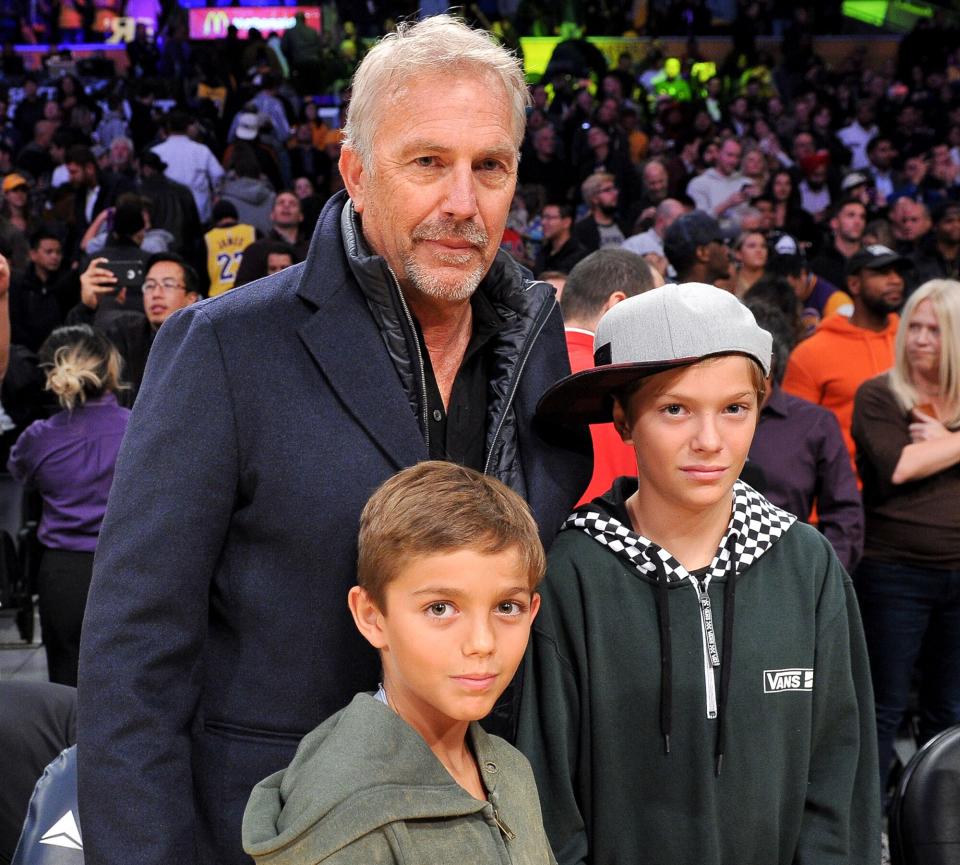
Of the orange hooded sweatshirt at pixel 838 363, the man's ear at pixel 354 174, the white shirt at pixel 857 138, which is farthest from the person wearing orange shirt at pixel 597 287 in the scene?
the white shirt at pixel 857 138

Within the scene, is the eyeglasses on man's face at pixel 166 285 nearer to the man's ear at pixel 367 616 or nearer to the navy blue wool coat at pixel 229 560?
the navy blue wool coat at pixel 229 560

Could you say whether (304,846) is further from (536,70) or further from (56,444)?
(536,70)

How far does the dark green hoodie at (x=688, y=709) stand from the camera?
6.52 feet

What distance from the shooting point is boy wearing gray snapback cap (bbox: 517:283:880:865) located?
1.99 m

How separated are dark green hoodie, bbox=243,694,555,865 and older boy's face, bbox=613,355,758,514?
54cm

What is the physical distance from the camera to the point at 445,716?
174 centimetres

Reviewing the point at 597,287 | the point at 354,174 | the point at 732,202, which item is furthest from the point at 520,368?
the point at 732,202

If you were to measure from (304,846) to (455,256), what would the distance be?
83 centimetres

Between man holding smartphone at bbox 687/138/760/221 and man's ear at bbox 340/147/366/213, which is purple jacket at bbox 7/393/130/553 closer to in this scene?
man's ear at bbox 340/147/366/213

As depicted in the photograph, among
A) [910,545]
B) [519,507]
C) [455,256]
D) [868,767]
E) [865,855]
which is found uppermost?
[455,256]

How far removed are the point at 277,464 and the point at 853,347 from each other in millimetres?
4099

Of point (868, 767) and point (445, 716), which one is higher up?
point (445, 716)

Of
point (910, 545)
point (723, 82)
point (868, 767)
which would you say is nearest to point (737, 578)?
point (868, 767)

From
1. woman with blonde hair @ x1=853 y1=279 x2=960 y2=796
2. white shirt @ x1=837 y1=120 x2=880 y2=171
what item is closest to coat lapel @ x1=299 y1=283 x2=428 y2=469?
woman with blonde hair @ x1=853 y1=279 x2=960 y2=796
